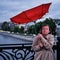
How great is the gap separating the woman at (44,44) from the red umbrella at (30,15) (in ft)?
2.43

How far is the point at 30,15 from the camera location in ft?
22.7

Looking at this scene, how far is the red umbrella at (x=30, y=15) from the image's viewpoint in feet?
22.5

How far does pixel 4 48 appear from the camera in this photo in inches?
270

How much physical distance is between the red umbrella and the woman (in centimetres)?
74

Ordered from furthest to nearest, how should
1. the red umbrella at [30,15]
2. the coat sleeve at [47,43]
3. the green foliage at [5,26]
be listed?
1. the green foliage at [5,26]
2. the red umbrella at [30,15]
3. the coat sleeve at [47,43]

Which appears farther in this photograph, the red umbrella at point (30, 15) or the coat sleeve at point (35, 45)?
the red umbrella at point (30, 15)

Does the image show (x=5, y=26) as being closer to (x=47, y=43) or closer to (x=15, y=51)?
(x=15, y=51)

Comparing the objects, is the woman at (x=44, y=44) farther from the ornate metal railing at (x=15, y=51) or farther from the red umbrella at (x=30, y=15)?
the ornate metal railing at (x=15, y=51)

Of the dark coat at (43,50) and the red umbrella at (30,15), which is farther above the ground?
the red umbrella at (30,15)

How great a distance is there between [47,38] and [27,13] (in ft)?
3.17

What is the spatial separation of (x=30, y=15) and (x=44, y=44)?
1.01 m

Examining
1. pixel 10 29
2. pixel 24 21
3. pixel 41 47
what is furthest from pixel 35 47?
pixel 10 29

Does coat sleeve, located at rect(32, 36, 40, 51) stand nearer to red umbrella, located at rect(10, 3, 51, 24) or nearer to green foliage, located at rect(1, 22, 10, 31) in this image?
red umbrella, located at rect(10, 3, 51, 24)

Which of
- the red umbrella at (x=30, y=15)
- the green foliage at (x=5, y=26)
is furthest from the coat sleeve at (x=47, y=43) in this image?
the green foliage at (x=5, y=26)
